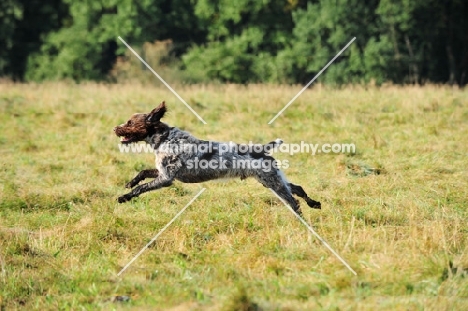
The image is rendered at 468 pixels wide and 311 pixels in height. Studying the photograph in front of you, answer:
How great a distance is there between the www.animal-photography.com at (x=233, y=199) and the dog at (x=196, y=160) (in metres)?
0.02

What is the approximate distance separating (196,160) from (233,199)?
0.88 metres

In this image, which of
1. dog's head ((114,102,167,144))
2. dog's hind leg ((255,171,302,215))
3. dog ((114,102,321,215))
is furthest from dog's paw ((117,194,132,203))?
dog's hind leg ((255,171,302,215))

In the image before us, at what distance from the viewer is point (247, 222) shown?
7207 millimetres

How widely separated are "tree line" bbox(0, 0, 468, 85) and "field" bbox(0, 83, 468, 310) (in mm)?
19423

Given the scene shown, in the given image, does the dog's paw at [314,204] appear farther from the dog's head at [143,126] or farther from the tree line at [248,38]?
the tree line at [248,38]

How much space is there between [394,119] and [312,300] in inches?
381

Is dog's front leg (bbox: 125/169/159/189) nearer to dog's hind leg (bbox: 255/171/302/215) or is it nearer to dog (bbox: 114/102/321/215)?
dog (bbox: 114/102/321/215)

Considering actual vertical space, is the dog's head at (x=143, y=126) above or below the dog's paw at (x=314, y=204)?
above

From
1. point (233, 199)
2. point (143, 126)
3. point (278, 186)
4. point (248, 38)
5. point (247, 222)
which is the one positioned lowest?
point (248, 38)

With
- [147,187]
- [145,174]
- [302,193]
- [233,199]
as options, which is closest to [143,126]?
[145,174]

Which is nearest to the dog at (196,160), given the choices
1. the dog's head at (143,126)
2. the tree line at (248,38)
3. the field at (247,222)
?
the dog's head at (143,126)

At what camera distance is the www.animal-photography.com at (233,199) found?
529 centimetres

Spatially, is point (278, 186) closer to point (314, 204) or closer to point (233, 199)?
point (314, 204)

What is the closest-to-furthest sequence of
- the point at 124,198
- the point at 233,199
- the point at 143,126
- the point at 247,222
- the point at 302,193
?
the point at 247,222, the point at 124,198, the point at 302,193, the point at 143,126, the point at 233,199
